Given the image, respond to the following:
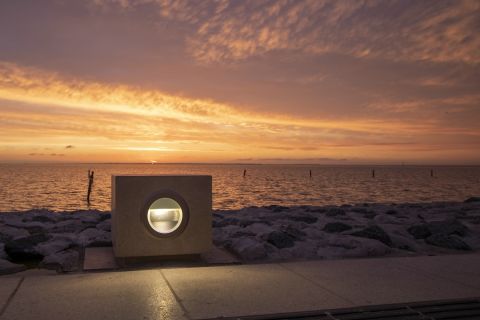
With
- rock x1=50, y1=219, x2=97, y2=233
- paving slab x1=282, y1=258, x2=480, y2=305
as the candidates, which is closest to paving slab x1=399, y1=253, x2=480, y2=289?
paving slab x1=282, y1=258, x2=480, y2=305

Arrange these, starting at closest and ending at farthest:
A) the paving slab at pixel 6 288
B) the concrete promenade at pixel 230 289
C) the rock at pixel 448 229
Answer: the concrete promenade at pixel 230 289, the paving slab at pixel 6 288, the rock at pixel 448 229

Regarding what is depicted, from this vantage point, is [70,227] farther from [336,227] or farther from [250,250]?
[336,227]

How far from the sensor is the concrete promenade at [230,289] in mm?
3844

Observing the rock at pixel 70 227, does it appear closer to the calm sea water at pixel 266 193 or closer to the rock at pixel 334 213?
the rock at pixel 334 213

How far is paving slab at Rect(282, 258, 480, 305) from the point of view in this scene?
4293mm

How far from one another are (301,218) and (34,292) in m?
6.73

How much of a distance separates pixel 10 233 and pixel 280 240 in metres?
4.71

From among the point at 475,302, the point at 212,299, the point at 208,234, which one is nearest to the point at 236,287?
the point at 212,299

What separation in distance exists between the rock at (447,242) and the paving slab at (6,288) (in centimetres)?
612

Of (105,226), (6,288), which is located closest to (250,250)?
(6,288)

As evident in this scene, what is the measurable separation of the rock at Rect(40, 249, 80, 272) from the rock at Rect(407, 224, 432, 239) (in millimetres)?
5632

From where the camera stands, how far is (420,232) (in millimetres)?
7902

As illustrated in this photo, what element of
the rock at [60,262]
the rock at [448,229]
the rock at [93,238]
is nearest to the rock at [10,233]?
the rock at [93,238]

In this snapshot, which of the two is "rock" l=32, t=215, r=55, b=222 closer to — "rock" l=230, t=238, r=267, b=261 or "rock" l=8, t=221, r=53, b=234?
"rock" l=8, t=221, r=53, b=234
